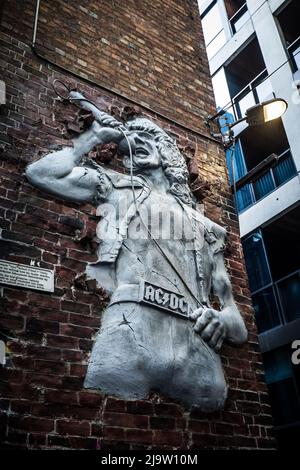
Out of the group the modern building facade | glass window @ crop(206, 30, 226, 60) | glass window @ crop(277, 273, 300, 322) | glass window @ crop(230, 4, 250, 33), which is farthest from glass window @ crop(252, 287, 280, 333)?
glass window @ crop(230, 4, 250, 33)

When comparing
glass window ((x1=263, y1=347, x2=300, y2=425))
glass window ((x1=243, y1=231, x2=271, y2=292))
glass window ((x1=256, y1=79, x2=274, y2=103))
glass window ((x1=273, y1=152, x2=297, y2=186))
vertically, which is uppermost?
glass window ((x1=256, y1=79, x2=274, y2=103))

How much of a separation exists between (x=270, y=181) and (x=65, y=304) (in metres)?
8.32

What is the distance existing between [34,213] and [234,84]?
10.9 m

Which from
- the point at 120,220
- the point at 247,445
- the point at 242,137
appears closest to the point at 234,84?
the point at 242,137

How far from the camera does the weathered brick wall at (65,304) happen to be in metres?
2.43

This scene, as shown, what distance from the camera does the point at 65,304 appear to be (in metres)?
2.80

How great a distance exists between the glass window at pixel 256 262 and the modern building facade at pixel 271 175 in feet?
0.07

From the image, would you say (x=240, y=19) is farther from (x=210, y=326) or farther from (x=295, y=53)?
(x=210, y=326)

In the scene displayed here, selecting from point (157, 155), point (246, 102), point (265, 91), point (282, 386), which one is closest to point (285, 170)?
point (265, 91)

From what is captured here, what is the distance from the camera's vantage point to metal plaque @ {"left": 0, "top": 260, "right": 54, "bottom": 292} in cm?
267

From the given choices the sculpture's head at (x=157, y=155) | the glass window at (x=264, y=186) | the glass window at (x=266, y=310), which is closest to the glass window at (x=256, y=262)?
Answer: the glass window at (x=266, y=310)

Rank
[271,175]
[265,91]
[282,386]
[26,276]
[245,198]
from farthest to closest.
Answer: [265,91]
[245,198]
[271,175]
[282,386]
[26,276]

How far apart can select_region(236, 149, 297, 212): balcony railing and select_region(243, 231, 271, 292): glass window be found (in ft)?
3.18

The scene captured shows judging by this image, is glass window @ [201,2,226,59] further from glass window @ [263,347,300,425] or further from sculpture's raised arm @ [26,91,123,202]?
sculpture's raised arm @ [26,91,123,202]
